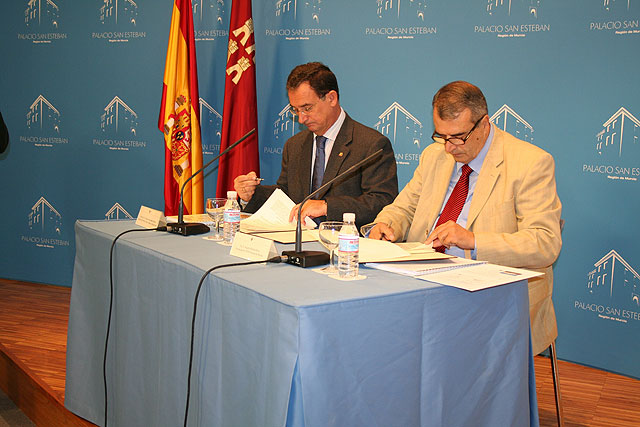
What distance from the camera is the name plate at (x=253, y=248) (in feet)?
5.89

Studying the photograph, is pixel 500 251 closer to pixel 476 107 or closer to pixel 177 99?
pixel 476 107

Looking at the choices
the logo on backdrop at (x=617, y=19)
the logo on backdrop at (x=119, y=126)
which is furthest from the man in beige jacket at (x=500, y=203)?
the logo on backdrop at (x=119, y=126)

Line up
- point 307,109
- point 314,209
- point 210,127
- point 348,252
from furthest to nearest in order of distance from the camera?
point 210,127, point 307,109, point 314,209, point 348,252

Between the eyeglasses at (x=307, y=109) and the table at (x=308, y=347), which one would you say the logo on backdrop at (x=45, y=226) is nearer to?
the eyeglasses at (x=307, y=109)

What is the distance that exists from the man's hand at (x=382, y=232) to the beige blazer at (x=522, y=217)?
0.94 feet

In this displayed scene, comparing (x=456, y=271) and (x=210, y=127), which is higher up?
(x=210, y=127)

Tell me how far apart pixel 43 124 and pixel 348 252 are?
4228 mm

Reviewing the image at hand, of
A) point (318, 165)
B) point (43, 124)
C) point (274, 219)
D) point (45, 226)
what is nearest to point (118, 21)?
point (43, 124)

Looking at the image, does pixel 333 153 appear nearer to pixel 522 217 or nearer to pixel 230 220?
pixel 230 220

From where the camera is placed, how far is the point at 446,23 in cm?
366

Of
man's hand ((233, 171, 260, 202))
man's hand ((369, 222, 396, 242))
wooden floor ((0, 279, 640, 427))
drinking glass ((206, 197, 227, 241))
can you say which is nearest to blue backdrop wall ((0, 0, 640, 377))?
wooden floor ((0, 279, 640, 427))

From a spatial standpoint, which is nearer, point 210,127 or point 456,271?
point 456,271

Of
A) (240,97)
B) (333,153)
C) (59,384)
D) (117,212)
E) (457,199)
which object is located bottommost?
(59,384)

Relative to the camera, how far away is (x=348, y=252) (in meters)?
1.61
